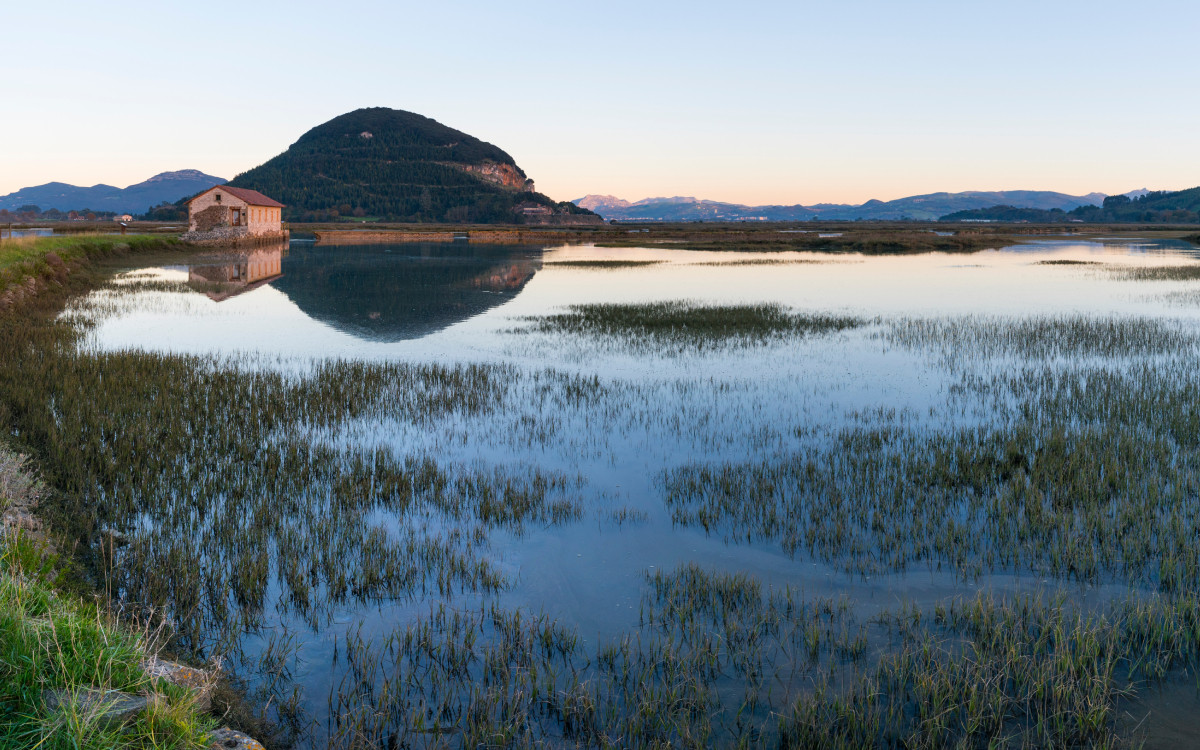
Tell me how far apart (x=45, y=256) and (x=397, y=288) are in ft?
53.5

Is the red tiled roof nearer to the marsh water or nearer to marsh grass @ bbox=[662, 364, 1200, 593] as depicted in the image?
the marsh water

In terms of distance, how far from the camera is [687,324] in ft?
88.3

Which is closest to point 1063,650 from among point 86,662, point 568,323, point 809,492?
point 809,492

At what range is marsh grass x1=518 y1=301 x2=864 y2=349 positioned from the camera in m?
23.9

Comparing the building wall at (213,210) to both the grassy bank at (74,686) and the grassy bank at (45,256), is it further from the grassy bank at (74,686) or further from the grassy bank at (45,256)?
the grassy bank at (74,686)

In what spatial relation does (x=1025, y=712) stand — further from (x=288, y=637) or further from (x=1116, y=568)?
(x=288, y=637)

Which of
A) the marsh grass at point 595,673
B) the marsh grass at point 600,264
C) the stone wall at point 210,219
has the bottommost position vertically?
the marsh grass at point 595,673

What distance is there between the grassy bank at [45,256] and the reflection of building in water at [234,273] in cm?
572

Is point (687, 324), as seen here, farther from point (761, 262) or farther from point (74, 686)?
point (761, 262)

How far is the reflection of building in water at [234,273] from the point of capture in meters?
38.4

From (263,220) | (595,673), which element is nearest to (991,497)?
(595,673)

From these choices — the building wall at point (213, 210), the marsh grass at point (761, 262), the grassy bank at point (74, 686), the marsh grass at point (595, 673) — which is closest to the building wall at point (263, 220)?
the building wall at point (213, 210)

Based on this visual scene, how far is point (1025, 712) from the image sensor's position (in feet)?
18.5

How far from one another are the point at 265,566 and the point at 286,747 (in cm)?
287
